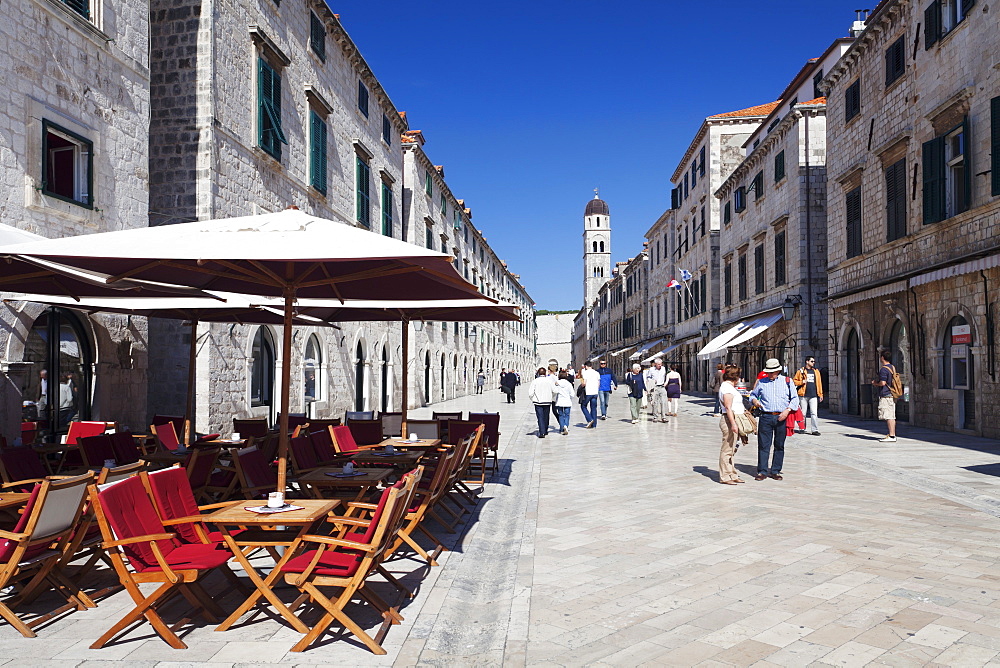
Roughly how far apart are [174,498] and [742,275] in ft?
89.8

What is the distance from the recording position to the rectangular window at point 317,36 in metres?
16.4

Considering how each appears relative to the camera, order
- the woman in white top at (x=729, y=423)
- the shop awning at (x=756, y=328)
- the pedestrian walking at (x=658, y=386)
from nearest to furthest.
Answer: the woman in white top at (x=729, y=423), the pedestrian walking at (x=658, y=386), the shop awning at (x=756, y=328)

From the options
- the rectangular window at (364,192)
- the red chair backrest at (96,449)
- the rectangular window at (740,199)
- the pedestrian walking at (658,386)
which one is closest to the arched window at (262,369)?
the red chair backrest at (96,449)

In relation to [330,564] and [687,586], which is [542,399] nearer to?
[687,586]

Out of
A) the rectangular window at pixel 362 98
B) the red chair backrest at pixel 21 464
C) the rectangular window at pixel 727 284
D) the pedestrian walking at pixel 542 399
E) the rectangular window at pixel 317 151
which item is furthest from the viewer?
the rectangular window at pixel 727 284

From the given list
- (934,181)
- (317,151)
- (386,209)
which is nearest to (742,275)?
(934,181)

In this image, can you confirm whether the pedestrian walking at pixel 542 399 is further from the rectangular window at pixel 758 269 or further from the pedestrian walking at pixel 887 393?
the rectangular window at pixel 758 269

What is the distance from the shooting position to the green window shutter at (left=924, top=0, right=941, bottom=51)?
14.8 metres

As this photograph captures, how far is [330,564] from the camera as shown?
4145 millimetres

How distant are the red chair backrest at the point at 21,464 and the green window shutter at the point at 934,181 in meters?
15.8

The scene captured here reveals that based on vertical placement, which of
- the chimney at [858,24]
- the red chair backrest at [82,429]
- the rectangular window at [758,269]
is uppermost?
the chimney at [858,24]

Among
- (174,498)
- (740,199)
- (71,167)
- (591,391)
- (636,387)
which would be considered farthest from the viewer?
(740,199)

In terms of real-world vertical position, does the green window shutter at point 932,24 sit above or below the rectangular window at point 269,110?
above

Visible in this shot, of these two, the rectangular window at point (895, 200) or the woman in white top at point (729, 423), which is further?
the rectangular window at point (895, 200)
